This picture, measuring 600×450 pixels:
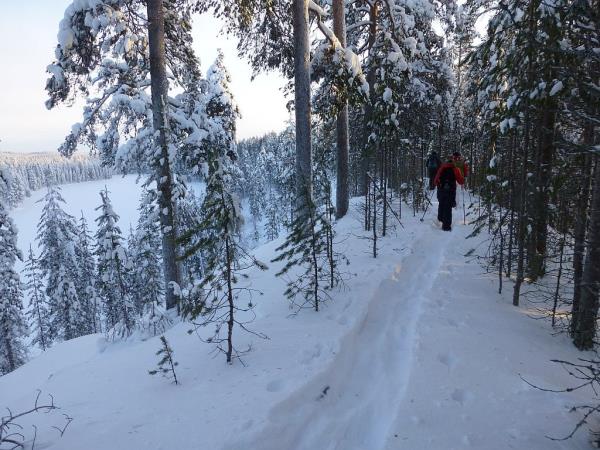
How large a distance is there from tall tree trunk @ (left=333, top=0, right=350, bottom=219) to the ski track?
20.9 feet

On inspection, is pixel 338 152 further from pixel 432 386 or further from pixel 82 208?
pixel 82 208

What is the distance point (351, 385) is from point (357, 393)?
153 mm

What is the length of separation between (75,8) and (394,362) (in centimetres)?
908

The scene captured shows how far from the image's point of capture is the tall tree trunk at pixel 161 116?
8.45m

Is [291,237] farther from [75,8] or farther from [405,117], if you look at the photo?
[405,117]

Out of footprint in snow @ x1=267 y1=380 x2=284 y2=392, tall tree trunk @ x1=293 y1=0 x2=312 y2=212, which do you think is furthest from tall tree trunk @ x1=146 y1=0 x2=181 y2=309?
footprint in snow @ x1=267 y1=380 x2=284 y2=392

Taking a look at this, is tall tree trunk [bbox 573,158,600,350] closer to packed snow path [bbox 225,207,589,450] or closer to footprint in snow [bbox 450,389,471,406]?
packed snow path [bbox 225,207,589,450]

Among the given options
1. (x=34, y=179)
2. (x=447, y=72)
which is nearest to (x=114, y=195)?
(x=34, y=179)

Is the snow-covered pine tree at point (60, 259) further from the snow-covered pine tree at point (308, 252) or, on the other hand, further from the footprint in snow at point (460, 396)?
the footprint in snow at point (460, 396)

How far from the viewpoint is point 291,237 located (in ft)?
20.2

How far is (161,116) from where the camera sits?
858cm

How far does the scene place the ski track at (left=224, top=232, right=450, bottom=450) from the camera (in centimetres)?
348

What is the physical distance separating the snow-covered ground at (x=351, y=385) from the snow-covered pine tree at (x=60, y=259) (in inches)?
970

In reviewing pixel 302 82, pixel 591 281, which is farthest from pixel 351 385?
pixel 302 82
